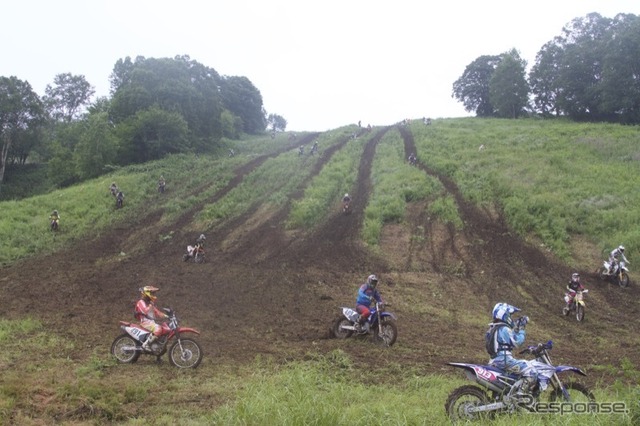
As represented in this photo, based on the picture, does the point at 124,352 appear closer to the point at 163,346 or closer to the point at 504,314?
the point at 163,346

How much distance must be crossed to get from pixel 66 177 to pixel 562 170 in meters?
43.4

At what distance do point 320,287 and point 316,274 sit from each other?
161 centimetres

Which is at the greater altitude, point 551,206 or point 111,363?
point 551,206

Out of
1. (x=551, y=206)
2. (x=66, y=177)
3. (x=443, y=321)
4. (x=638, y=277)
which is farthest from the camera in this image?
(x=66, y=177)

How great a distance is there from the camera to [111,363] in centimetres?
1023

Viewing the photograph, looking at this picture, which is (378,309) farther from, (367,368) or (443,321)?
(443,321)

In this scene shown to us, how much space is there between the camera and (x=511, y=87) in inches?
2719

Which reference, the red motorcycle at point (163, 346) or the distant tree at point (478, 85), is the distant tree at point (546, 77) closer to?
the distant tree at point (478, 85)

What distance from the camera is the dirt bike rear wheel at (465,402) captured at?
6621mm

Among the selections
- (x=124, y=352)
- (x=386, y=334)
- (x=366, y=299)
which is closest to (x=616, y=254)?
(x=386, y=334)

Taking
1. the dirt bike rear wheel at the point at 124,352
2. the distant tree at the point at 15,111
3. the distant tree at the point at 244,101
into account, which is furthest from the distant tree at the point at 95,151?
the distant tree at the point at 244,101

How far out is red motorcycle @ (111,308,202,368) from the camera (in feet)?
34.0

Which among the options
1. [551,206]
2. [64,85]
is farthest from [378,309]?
[64,85]

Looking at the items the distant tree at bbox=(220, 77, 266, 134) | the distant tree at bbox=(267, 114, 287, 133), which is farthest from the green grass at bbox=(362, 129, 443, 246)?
the distant tree at bbox=(267, 114, 287, 133)
